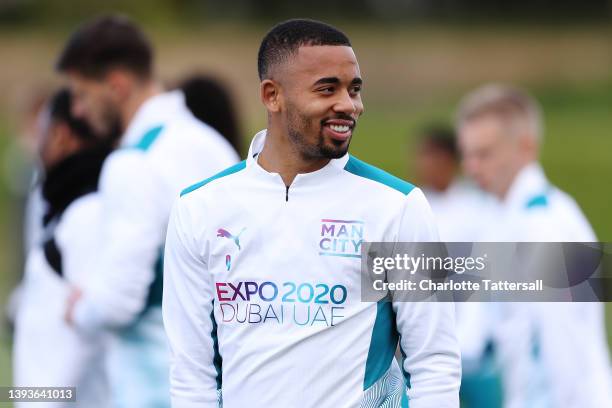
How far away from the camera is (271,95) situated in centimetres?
366

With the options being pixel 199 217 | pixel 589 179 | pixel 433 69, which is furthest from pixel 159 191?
pixel 433 69

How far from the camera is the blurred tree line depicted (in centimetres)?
3556

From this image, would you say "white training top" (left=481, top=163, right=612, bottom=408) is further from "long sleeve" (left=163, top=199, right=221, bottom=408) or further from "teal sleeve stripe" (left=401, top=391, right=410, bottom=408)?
"long sleeve" (left=163, top=199, right=221, bottom=408)

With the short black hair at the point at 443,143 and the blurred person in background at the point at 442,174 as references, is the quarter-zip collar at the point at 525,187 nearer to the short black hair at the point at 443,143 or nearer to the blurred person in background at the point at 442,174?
the blurred person in background at the point at 442,174

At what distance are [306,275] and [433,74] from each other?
27.2 m

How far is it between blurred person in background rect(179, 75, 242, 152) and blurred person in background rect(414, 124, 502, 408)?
1397mm

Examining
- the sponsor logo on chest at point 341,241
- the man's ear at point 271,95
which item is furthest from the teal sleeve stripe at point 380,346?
the man's ear at point 271,95

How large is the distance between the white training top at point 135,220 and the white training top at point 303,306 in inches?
51.7

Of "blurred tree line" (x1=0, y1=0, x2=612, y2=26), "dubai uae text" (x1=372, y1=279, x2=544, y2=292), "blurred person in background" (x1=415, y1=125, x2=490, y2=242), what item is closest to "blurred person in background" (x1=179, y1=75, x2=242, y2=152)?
"dubai uae text" (x1=372, y1=279, x2=544, y2=292)

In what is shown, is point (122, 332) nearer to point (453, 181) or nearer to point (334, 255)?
point (334, 255)

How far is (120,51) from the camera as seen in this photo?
5.35 meters

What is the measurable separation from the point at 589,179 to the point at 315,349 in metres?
20.7

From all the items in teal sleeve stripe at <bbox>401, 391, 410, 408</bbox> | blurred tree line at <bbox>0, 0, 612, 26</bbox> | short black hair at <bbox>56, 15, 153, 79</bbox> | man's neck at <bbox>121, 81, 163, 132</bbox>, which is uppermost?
blurred tree line at <bbox>0, 0, 612, 26</bbox>

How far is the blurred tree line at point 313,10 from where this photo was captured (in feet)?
117
